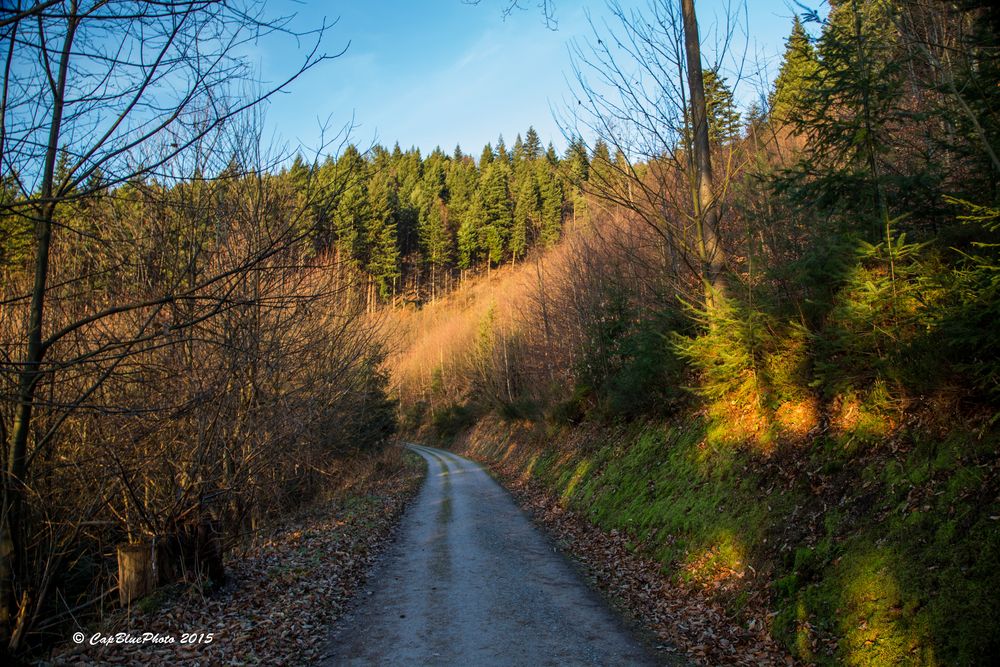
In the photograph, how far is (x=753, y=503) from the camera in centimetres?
766

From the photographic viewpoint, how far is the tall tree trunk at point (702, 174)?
9492 mm

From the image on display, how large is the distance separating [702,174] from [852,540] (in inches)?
251

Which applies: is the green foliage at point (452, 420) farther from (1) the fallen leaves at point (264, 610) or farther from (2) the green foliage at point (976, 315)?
(2) the green foliage at point (976, 315)

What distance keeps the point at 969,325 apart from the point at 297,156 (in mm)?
8296

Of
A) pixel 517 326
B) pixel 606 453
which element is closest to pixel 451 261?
pixel 517 326

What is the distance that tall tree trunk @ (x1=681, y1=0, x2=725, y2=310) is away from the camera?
31.1ft

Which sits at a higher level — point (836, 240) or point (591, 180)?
point (591, 180)

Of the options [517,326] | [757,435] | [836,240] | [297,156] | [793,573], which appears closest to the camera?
[793,573]

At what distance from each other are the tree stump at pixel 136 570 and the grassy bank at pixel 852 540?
22.7 ft

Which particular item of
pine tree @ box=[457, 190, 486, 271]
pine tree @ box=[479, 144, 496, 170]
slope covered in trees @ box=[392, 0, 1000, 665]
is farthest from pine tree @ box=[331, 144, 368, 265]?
pine tree @ box=[479, 144, 496, 170]

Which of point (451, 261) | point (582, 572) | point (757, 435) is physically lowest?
point (582, 572)

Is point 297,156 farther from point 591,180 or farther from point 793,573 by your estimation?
point 793,573

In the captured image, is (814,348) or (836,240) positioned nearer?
(836,240)

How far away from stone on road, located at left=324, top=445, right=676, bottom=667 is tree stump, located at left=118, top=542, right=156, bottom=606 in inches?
95.7
